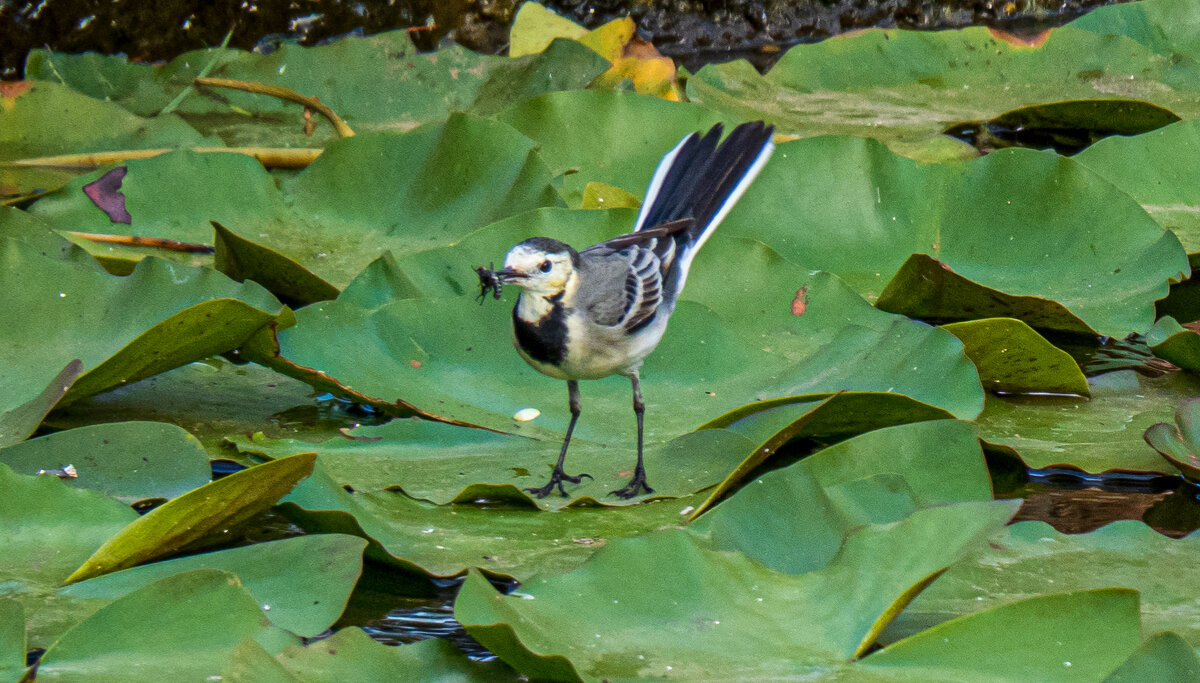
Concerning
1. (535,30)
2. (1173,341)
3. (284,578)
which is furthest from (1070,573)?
(535,30)

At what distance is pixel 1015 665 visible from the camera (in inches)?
54.4

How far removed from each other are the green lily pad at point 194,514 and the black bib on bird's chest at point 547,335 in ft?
1.79

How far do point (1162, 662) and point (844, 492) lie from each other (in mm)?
490

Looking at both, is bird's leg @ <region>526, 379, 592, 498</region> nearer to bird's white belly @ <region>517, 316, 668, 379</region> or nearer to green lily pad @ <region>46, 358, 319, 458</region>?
bird's white belly @ <region>517, 316, 668, 379</region>

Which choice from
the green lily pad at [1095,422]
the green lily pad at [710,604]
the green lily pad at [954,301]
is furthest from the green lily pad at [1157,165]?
the green lily pad at [710,604]

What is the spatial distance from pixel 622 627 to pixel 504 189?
146cm

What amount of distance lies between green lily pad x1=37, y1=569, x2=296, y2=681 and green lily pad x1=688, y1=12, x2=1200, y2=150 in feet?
8.56

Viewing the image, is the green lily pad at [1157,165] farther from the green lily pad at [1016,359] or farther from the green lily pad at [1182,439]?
the green lily pad at [1182,439]

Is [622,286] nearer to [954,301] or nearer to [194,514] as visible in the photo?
[954,301]

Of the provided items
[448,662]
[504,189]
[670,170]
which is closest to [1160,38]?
[670,170]

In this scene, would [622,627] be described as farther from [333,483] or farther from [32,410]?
[32,410]

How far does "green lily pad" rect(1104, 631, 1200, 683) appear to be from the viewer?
1237 mm

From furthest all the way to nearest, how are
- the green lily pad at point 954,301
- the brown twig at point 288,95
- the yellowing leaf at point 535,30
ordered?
the yellowing leaf at point 535,30 → the brown twig at point 288,95 → the green lily pad at point 954,301

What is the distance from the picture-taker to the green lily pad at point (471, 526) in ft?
5.40
